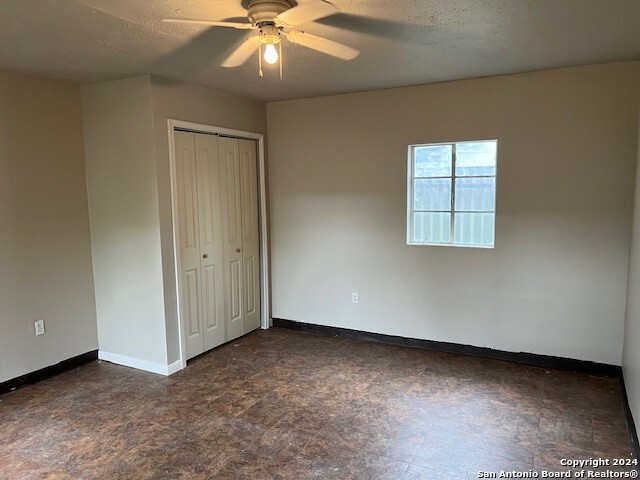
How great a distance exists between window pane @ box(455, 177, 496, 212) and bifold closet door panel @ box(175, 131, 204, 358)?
2.28 meters

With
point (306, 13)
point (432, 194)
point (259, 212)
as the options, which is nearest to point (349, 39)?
point (306, 13)

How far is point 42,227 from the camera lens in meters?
3.51

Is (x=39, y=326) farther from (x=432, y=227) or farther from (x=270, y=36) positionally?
(x=432, y=227)

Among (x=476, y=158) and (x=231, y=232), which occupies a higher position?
(x=476, y=158)

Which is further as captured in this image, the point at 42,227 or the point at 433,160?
the point at 433,160

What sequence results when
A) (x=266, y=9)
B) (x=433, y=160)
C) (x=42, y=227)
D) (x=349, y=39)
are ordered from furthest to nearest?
(x=433, y=160) → (x=42, y=227) → (x=349, y=39) → (x=266, y=9)

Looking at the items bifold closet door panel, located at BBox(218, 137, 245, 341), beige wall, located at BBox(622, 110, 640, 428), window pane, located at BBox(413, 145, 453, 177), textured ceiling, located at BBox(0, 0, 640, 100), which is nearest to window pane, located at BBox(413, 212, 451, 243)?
window pane, located at BBox(413, 145, 453, 177)

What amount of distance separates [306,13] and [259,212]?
8.71ft

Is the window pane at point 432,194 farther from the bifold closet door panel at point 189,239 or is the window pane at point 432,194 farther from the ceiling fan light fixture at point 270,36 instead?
the ceiling fan light fixture at point 270,36

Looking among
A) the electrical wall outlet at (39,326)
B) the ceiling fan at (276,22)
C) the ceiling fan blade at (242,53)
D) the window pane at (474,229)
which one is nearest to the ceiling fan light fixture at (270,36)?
the ceiling fan at (276,22)

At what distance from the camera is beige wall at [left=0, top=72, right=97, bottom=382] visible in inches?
130

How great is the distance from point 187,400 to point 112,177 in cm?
187

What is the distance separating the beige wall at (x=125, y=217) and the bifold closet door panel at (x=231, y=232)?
786 mm

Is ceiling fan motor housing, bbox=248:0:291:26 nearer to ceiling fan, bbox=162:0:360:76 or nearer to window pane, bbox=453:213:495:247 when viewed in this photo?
ceiling fan, bbox=162:0:360:76
